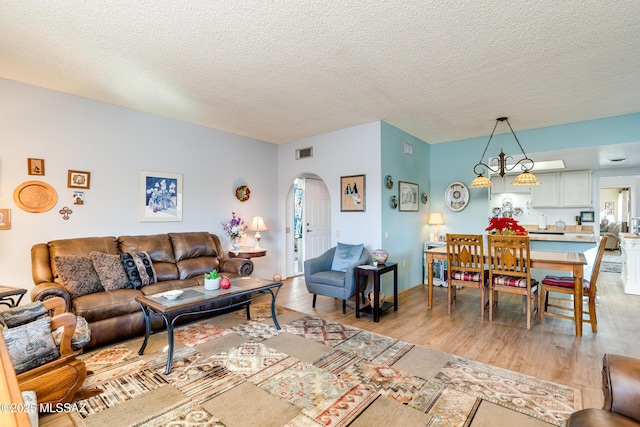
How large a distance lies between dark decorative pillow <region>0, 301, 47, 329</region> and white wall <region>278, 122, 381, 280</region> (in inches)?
144

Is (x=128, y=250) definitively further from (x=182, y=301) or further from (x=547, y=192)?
(x=547, y=192)

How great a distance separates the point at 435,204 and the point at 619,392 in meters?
4.86

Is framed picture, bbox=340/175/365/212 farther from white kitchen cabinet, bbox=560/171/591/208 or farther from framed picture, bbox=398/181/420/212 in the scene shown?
white kitchen cabinet, bbox=560/171/591/208

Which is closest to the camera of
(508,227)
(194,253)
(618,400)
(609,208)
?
(618,400)

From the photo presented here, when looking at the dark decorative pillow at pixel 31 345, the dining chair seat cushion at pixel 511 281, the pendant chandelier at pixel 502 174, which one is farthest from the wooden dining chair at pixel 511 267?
the dark decorative pillow at pixel 31 345

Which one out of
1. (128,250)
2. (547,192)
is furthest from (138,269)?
(547,192)

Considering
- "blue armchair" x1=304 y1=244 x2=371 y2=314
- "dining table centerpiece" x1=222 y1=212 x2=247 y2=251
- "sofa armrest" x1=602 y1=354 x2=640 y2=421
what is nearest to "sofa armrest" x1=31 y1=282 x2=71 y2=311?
"dining table centerpiece" x1=222 y1=212 x2=247 y2=251

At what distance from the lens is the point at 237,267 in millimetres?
4199

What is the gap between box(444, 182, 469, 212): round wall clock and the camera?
5.53 m

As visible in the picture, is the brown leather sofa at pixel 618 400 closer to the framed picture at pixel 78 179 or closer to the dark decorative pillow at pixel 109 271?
the dark decorative pillow at pixel 109 271

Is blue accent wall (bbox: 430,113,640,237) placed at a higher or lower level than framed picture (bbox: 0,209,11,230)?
higher

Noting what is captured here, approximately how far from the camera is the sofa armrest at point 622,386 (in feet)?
4.05

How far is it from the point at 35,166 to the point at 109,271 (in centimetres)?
142

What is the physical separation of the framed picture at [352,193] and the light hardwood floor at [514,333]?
1.37 metres
